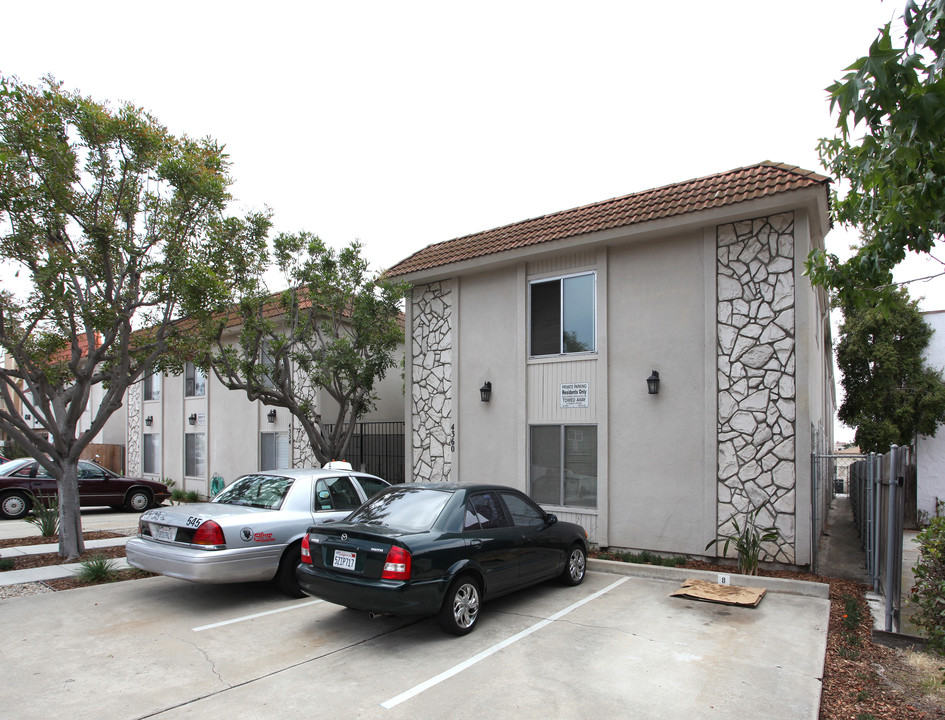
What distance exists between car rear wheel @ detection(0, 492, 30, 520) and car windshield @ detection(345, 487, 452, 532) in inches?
545

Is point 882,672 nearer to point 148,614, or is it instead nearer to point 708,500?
point 708,500

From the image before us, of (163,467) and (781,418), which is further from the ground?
(781,418)

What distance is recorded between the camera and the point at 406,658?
554 cm

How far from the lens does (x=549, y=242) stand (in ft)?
36.1

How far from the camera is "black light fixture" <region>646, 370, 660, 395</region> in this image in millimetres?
9922

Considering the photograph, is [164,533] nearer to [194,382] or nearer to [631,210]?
[631,210]

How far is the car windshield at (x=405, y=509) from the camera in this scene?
635 centimetres

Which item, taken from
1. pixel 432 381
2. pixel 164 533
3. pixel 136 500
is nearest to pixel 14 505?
pixel 136 500

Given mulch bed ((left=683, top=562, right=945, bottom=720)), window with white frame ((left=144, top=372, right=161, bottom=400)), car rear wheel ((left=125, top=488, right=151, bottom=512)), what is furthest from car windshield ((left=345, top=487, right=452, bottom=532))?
window with white frame ((left=144, top=372, right=161, bottom=400))

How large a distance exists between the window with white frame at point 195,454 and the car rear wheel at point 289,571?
13.9 meters

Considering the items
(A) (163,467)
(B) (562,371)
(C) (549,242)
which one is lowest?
(A) (163,467)

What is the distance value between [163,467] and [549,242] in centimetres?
1729

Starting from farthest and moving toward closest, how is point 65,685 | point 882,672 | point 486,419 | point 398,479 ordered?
point 398,479 → point 486,419 → point 882,672 → point 65,685

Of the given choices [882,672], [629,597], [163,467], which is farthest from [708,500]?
[163,467]
